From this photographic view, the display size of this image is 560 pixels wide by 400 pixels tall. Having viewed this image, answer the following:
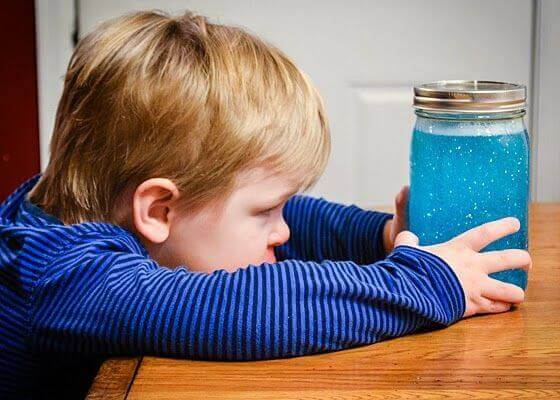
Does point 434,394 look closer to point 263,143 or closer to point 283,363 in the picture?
point 283,363

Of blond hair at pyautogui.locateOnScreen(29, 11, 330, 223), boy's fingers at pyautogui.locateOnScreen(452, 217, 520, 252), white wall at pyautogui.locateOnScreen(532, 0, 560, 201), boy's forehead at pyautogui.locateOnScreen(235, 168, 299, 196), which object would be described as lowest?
white wall at pyautogui.locateOnScreen(532, 0, 560, 201)

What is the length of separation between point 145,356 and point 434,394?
0.79 feet

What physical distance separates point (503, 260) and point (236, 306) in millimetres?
246

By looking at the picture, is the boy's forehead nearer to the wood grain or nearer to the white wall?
the wood grain

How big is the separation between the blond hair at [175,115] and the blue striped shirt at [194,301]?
0.28ft

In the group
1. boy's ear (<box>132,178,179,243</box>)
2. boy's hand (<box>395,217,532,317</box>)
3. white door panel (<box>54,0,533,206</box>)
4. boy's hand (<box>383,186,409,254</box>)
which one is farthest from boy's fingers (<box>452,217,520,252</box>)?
white door panel (<box>54,0,533,206</box>)

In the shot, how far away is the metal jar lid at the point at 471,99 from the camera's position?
33.8 inches

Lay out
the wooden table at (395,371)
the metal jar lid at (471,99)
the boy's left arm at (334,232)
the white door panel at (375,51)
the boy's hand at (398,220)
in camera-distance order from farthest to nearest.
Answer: the white door panel at (375,51)
the boy's left arm at (334,232)
the boy's hand at (398,220)
the metal jar lid at (471,99)
the wooden table at (395,371)

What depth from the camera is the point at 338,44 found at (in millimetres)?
2533

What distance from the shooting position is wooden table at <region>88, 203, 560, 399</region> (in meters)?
0.72

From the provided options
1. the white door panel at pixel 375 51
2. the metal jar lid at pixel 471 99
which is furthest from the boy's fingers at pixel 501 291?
the white door panel at pixel 375 51

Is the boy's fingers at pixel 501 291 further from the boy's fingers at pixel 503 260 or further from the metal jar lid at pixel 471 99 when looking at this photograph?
the metal jar lid at pixel 471 99

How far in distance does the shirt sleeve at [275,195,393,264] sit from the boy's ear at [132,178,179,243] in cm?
29

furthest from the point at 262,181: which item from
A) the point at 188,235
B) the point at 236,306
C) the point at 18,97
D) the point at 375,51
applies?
the point at 18,97
